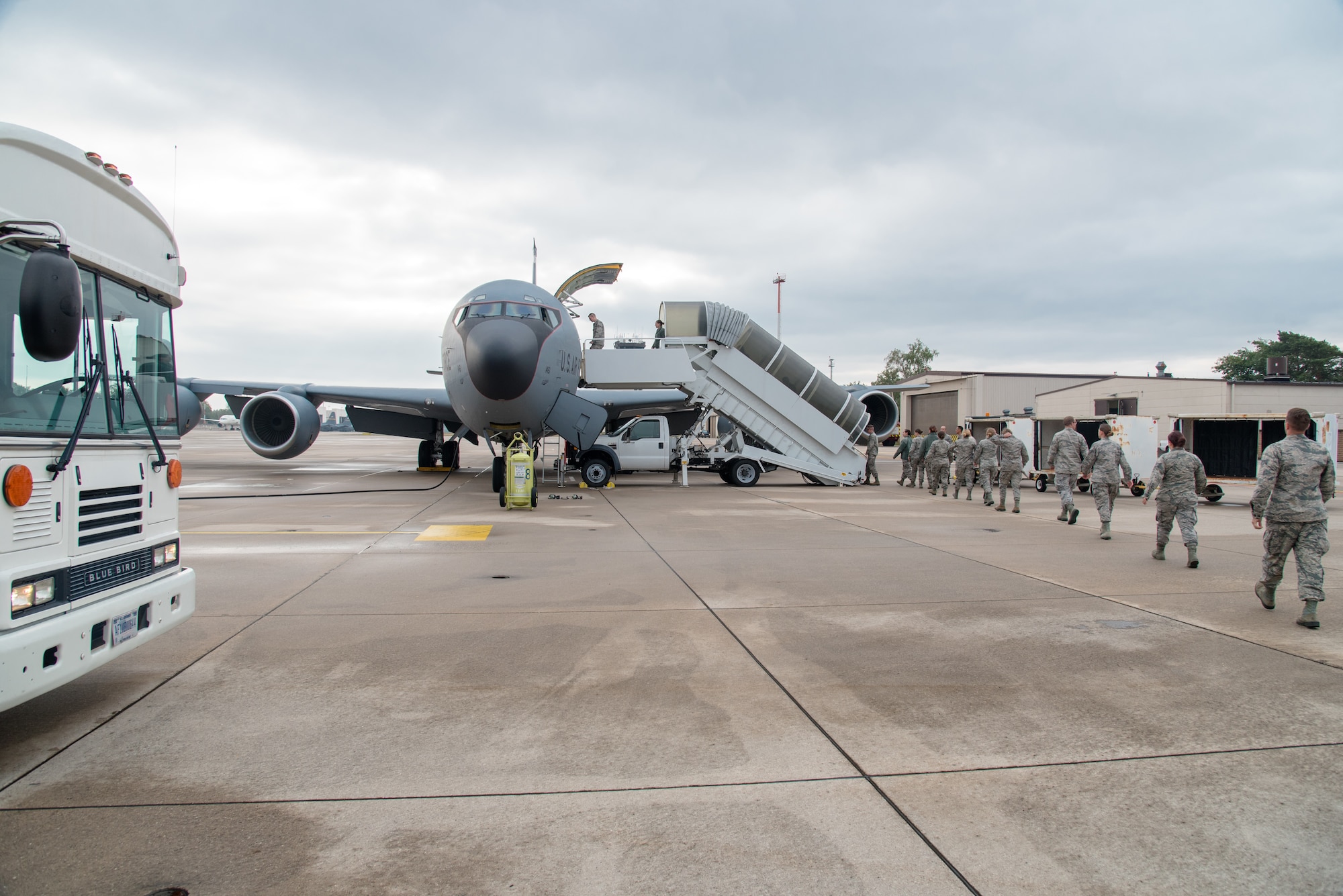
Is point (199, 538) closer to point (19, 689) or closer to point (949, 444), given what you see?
point (19, 689)

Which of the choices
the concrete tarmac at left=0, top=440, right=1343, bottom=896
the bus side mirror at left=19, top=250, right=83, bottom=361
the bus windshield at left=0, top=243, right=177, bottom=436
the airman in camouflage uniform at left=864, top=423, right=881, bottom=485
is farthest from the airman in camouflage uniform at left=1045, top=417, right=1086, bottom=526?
the bus side mirror at left=19, top=250, right=83, bottom=361

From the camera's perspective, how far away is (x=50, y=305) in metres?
3.07

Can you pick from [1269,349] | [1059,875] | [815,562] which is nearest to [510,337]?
[815,562]

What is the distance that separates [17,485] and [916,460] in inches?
764

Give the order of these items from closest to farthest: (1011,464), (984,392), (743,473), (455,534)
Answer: (455,534) → (1011,464) → (743,473) → (984,392)

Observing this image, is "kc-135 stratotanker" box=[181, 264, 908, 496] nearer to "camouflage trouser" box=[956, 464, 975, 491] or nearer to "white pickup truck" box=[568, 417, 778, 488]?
"white pickup truck" box=[568, 417, 778, 488]

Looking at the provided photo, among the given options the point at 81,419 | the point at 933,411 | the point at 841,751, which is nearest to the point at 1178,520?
the point at 841,751

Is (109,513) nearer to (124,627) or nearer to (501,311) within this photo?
(124,627)

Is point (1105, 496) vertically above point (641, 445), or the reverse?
point (641, 445)

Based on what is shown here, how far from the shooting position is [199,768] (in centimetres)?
336

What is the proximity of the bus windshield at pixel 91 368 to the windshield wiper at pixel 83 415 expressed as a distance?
0.02 meters

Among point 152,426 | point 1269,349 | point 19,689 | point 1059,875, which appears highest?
point 1269,349

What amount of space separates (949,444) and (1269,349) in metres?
61.1

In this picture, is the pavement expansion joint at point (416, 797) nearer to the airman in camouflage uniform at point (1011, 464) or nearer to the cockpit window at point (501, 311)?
the cockpit window at point (501, 311)
